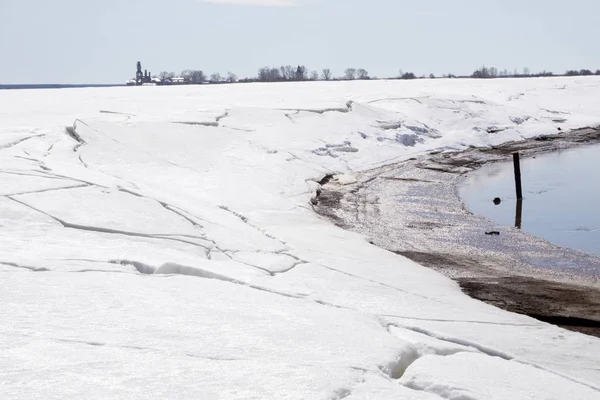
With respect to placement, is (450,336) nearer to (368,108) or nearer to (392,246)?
(392,246)

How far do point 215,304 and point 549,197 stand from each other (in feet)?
42.3

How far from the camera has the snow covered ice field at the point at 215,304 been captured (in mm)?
3848

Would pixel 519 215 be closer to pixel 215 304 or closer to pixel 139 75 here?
pixel 215 304

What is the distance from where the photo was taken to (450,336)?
5309mm

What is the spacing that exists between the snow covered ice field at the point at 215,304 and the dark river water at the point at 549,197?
3805 millimetres

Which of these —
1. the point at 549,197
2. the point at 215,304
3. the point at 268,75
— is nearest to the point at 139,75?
the point at 268,75

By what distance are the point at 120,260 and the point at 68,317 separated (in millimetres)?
1690

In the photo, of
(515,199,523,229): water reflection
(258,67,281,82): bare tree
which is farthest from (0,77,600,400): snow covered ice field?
(258,67,281,82): bare tree

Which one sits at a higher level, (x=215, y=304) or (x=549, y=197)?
(x=215, y=304)

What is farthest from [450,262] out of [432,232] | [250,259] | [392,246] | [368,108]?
[368,108]

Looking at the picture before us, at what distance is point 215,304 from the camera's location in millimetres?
5230

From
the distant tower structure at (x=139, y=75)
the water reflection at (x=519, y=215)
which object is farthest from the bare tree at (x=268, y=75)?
the water reflection at (x=519, y=215)

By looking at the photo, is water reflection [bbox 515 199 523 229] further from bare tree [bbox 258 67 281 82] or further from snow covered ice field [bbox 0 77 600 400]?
bare tree [bbox 258 67 281 82]

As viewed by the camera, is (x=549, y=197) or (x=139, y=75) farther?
(x=139, y=75)
